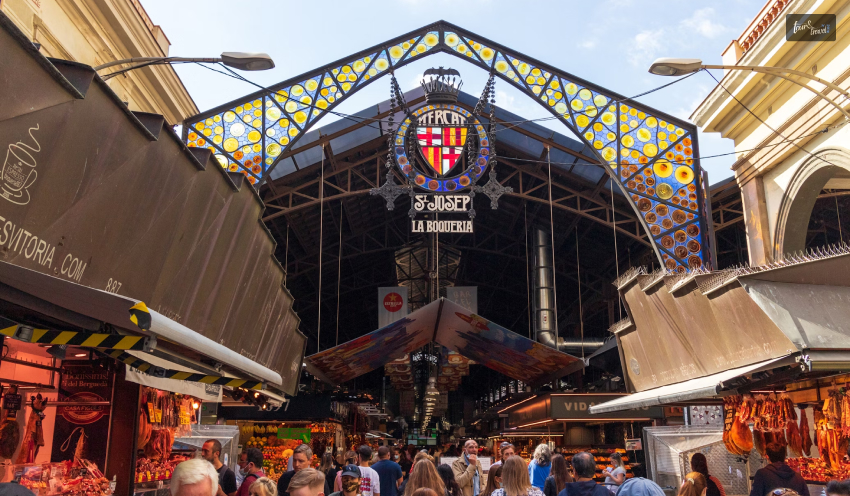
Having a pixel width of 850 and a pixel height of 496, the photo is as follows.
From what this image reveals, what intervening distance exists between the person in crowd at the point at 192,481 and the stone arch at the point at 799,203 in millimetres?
11014

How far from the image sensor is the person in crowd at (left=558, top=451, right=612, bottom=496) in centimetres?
538

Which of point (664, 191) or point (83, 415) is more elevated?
point (664, 191)

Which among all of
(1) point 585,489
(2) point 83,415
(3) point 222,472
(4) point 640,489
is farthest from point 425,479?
(2) point 83,415

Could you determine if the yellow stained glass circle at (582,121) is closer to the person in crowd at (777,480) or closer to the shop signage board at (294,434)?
the person in crowd at (777,480)

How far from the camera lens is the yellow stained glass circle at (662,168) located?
12.9 metres

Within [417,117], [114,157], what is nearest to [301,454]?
[114,157]

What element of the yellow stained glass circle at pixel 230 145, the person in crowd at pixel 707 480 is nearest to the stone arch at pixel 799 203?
the person in crowd at pixel 707 480

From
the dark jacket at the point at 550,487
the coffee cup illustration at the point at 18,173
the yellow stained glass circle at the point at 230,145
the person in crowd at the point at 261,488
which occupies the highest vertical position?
the yellow stained glass circle at the point at 230,145

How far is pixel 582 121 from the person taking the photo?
13.2 meters

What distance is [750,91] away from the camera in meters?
12.7

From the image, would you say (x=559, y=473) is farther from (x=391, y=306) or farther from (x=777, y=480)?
(x=391, y=306)

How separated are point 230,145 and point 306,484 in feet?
31.6

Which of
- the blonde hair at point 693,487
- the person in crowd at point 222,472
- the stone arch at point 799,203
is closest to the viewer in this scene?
the blonde hair at point 693,487

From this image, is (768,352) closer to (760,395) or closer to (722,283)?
(722,283)
